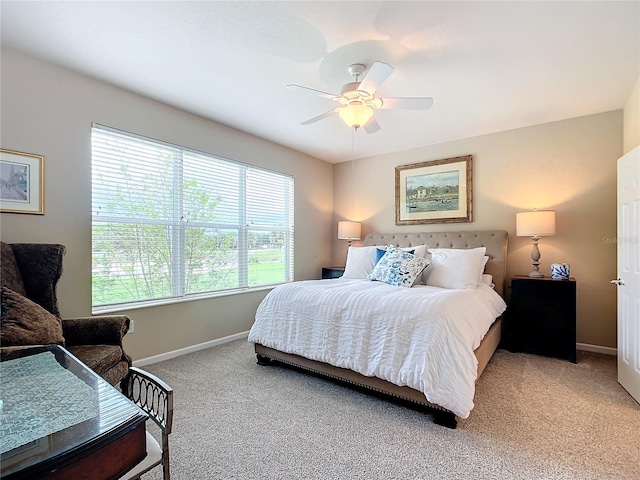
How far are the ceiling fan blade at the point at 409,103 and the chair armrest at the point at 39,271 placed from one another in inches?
106

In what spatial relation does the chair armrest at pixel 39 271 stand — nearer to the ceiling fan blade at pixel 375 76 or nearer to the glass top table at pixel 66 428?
the glass top table at pixel 66 428

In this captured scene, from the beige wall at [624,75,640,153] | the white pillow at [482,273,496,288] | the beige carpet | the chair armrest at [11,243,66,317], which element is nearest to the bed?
the beige carpet

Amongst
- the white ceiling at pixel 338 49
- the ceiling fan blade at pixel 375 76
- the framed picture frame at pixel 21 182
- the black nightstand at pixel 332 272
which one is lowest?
the black nightstand at pixel 332 272

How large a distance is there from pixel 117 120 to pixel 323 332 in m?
2.65

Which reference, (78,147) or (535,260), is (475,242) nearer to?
(535,260)

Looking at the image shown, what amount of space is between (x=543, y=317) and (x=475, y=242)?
1098mm

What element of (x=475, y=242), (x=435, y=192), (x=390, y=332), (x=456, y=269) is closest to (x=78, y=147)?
(x=390, y=332)

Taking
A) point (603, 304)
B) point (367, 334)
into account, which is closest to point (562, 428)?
point (367, 334)

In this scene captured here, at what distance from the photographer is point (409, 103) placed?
7.83ft

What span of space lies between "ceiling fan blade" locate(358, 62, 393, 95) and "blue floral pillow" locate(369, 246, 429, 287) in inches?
68.2

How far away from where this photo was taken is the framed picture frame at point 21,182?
2242 mm

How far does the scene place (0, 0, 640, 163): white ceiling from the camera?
1885 mm

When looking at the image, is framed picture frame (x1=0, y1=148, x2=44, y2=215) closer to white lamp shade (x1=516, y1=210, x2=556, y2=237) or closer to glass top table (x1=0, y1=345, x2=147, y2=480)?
glass top table (x1=0, y1=345, x2=147, y2=480)

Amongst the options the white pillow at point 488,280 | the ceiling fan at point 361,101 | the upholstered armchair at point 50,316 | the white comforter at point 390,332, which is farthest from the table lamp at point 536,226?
the upholstered armchair at point 50,316
